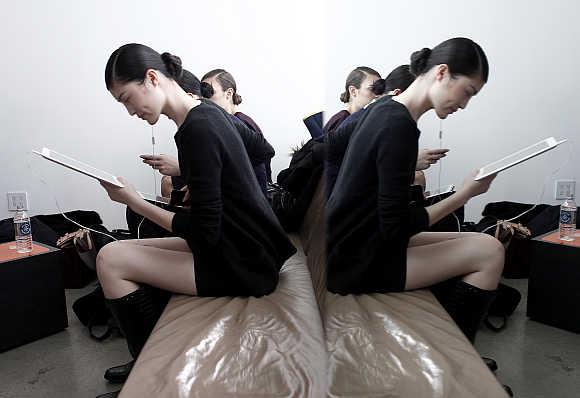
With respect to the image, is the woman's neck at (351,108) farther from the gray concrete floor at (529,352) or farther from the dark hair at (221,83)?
the dark hair at (221,83)

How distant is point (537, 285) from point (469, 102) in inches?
11.4

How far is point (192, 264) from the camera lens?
49.6 inches

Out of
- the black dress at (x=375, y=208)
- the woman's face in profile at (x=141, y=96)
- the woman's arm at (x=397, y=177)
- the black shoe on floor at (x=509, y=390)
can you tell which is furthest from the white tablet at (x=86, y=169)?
the black shoe on floor at (x=509, y=390)

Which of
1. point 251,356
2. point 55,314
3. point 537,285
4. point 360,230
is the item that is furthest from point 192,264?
point 537,285

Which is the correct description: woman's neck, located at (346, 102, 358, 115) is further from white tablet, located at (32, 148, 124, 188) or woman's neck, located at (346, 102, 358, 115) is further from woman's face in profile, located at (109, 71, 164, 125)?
white tablet, located at (32, 148, 124, 188)

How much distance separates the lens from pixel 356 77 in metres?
0.67

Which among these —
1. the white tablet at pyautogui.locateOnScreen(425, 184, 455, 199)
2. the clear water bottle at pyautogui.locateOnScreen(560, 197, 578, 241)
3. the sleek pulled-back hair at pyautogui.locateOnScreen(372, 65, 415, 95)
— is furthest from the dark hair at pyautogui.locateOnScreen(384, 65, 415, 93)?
the clear water bottle at pyautogui.locateOnScreen(560, 197, 578, 241)

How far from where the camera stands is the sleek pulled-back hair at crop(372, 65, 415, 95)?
1.96 feet

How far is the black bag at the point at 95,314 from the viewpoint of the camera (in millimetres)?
1435

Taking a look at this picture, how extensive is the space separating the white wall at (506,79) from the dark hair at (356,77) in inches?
1.5

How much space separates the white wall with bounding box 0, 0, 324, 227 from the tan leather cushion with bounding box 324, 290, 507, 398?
0.65m

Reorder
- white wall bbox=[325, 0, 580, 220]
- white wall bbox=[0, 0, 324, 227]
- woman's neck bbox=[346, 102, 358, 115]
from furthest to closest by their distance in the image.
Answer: white wall bbox=[0, 0, 324, 227]
woman's neck bbox=[346, 102, 358, 115]
white wall bbox=[325, 0, 580, 220]

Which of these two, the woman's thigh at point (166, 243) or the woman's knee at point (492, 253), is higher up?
the woman's knee at point (492, 253)

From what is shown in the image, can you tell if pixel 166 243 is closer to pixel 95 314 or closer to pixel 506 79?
pixel 95 314
